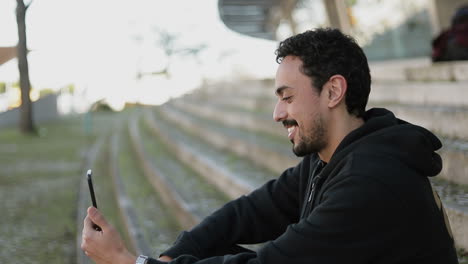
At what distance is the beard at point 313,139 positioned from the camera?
2029 millimetres

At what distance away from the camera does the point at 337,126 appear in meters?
2.03

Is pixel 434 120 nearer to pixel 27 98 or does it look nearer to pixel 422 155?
pixel 422 155

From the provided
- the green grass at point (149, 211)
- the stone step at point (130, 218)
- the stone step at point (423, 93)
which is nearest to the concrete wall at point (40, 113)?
the green grass at point (149, 211)

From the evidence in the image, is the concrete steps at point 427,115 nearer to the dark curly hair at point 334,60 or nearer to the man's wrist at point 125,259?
the dark curly hair at point 334,60

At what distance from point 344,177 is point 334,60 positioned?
16.1 inches

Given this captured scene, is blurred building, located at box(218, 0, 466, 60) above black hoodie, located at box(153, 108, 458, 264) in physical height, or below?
below

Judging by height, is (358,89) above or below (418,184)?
above

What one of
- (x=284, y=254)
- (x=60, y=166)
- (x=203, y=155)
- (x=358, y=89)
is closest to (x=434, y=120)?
(x=358, y=89)

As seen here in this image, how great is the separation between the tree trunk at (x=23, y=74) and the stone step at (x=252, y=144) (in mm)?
6941

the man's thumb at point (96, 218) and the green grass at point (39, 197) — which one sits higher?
the man's thumb at point (96, 218)

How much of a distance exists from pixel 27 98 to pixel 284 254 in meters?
14.9

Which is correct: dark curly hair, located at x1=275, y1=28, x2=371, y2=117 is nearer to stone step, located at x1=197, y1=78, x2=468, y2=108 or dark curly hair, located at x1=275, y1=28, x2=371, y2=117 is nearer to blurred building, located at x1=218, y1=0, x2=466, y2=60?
stone step, located at x1=197, y1=78, x2=468, y2=108

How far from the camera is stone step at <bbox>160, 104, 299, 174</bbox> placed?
527cm

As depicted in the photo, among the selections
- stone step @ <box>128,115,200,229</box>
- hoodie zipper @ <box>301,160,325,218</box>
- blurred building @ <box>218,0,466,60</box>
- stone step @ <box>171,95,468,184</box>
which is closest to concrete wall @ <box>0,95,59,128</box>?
blurred building @ <box>218,0,466,60</box>
